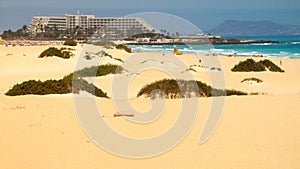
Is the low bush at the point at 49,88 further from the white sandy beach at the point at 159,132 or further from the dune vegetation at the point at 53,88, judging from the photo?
the white sandy beach at the point at 159,132

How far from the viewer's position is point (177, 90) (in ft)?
39.9

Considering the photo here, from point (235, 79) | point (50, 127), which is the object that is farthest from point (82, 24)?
point (50, 127)

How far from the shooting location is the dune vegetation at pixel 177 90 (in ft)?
39.2

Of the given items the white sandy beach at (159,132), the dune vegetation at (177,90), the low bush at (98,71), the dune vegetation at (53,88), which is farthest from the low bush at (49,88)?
the low bush at (98,71)

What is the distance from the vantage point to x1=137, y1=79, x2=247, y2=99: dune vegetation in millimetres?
11953

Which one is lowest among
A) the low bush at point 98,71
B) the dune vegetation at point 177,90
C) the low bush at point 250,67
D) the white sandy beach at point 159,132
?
the white sandy beach at point 159,132

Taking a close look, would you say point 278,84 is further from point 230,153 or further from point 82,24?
point 82,24

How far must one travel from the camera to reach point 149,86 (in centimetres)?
1248

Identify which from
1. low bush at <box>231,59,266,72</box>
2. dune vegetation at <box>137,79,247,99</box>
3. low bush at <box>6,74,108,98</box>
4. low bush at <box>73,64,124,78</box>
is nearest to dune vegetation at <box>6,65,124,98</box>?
low bush at <box>6,74,108,98</box>

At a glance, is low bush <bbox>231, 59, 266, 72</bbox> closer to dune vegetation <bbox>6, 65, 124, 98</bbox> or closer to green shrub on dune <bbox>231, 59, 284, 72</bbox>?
green shrub on dune <bbox>231, 59, 284, 72</bbox>

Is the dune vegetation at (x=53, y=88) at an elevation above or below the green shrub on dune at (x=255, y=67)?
below

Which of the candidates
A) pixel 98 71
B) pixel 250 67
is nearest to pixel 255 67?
pixel 250 67

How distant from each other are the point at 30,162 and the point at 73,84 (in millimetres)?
6612

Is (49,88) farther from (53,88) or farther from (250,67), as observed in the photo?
(250,67)
